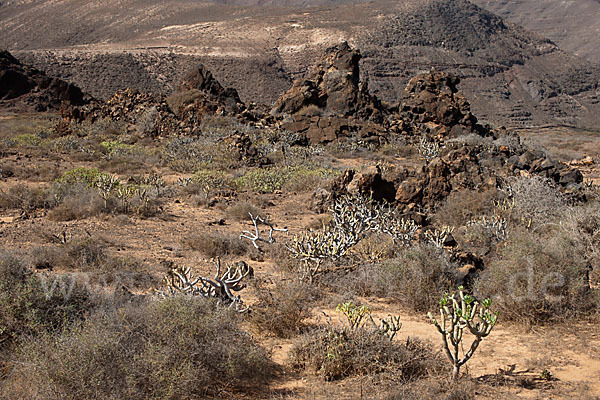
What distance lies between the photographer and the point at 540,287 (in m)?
4.62

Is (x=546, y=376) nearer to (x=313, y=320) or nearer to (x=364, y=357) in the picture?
(x=364, y=357)

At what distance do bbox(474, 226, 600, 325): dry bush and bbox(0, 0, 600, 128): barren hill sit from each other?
4519 centimetres

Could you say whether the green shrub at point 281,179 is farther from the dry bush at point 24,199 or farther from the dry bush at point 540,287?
the dry bush at point 540,287

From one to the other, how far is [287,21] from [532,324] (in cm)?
7664

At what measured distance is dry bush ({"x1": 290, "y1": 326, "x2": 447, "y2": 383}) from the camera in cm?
356

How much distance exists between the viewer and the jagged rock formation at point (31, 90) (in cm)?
3286

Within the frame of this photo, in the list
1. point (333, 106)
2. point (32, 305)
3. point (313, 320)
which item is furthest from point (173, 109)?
point (32, 305)

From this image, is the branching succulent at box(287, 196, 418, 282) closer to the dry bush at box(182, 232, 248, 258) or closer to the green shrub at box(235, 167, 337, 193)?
the dry bush at box(182, 232, 248, 258)

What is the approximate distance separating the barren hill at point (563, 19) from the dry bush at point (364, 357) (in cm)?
10443

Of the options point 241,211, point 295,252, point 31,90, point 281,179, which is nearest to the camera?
point 295,252

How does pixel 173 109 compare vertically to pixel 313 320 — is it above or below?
below

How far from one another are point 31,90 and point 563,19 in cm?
12025

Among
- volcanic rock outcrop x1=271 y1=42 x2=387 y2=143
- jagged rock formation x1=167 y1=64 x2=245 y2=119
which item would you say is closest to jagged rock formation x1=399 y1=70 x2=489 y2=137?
volcanic rock outcrop x1=271 y1=42 x2=387 y2=143

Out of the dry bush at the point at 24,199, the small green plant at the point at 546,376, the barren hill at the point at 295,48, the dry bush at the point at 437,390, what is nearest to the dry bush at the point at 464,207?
the small green plant at the point at 546,376
